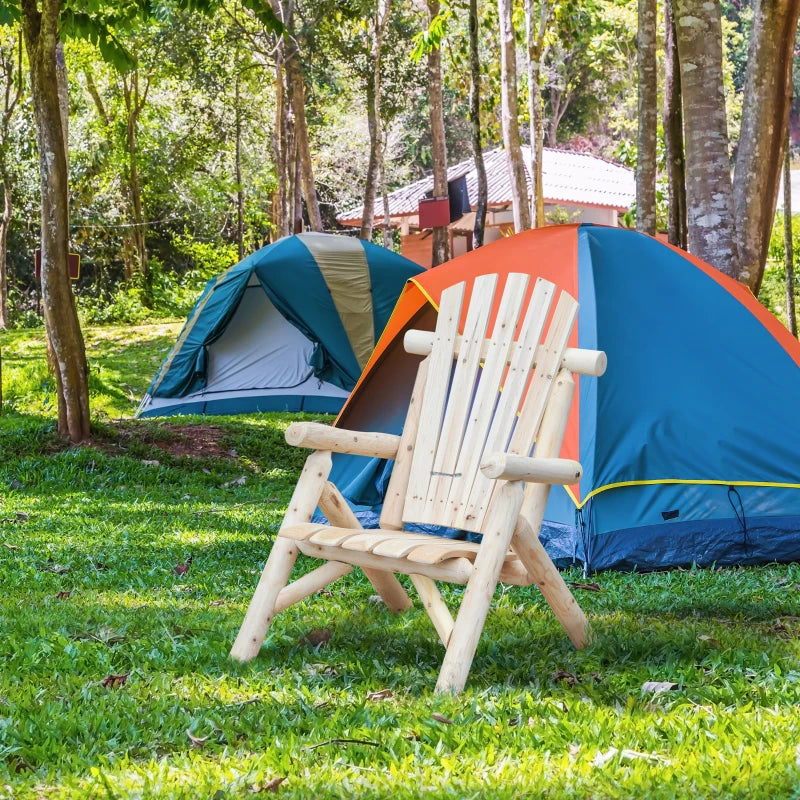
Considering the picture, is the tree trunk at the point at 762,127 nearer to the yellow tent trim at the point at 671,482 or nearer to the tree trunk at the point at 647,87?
the tree trunk at the point at 647,87

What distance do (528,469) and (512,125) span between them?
10.6 metres

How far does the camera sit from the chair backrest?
3.69 meters

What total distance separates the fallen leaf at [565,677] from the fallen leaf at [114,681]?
4.36 feet

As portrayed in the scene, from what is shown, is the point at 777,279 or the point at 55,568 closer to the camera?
the point at 55,568

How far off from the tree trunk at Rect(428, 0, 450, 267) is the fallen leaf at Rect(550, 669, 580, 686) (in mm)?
13997

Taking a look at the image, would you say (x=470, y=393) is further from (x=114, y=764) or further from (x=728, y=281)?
(x=728, y=281)

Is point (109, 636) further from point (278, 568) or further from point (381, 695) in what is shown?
point (381, 695)

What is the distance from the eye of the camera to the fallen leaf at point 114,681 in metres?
3.22

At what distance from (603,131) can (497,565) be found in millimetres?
38367

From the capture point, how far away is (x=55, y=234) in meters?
8.52

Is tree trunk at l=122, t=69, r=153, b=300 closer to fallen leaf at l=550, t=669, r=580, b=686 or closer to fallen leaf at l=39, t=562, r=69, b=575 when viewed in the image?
fallen leaf at l=39, t=562, r=69, b=575

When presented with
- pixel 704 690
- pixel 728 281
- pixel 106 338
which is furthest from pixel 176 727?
pixel 106 338

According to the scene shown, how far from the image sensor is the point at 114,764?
2578 mm

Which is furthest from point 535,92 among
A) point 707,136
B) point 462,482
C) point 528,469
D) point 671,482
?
point 528,469
